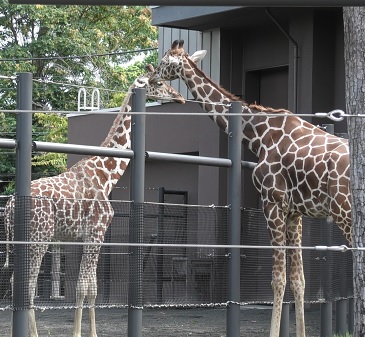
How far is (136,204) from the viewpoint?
7266mm

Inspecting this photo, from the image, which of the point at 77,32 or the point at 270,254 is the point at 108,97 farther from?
the point at 270,254

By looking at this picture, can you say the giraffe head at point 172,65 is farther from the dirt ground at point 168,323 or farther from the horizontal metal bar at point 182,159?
the dirt ground at point 168,323

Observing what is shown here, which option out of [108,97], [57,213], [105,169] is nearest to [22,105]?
[57,213]

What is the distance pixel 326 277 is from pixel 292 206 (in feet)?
3.50

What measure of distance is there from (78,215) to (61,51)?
19.7 metres

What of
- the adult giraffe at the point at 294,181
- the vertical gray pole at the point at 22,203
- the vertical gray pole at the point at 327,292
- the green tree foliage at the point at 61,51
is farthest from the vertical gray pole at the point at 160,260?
the green tree foliage at the point at 61,51

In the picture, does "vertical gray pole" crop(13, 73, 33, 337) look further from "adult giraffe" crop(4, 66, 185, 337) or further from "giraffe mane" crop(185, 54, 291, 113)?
"giraffe mane" crop(185, 54, 291, 113)

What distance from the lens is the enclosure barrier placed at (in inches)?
258

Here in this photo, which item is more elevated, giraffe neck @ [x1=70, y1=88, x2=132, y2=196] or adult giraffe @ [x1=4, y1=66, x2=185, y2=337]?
giraffe neck @ [x1=70, y1=88, x2=132, y2=196]

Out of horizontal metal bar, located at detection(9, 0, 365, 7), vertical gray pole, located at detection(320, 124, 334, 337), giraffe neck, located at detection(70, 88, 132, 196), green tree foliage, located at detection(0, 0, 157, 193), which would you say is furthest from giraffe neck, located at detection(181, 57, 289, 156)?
green tree foliage, located at detection(0, 0, 157, 193)

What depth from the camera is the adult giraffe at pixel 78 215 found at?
6.96 metres

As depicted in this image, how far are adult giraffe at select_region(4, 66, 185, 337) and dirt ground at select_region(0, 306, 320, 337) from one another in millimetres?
964

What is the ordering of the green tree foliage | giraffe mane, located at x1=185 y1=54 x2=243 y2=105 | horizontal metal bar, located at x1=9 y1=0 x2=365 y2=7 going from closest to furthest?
horizontal metal bar, located at x1=9 y1=0 x2=365 y2=7 → giraffe mane, located at x1=185 y1=54 x2=243 y2=105 → the green tree foliage

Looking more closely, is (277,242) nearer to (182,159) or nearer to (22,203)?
(182,159)
